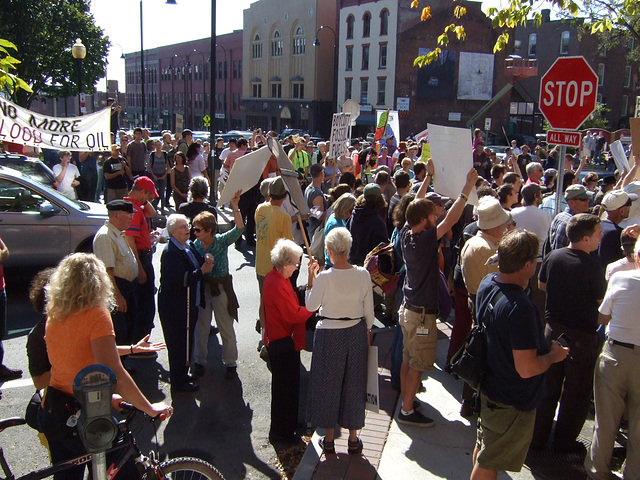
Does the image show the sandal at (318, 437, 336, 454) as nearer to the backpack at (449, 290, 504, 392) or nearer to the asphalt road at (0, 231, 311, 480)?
the asphalt road at (0, 231, 311, 480)

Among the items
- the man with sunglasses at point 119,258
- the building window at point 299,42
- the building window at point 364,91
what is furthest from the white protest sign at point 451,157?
the building window at point 299,42

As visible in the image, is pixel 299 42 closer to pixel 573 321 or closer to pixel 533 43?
pixel 533 43

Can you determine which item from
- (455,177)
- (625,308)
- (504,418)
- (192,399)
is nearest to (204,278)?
(192,399)

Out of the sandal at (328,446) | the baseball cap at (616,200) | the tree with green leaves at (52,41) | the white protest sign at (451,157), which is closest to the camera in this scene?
the sandal at (328,446)

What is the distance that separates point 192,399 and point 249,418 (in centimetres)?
66

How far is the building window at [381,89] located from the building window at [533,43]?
17.9m

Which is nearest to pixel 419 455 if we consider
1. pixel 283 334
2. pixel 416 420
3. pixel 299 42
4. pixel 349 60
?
pixel 416 420

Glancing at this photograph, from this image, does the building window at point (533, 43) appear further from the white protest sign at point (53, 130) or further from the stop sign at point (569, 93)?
the stop sign at point (569, 93)

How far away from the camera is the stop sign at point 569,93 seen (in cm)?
607

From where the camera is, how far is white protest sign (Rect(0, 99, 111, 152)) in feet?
30.1

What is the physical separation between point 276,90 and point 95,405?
6539cm

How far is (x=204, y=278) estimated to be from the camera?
19.6ft

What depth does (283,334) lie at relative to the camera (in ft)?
15.4

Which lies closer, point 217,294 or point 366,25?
point 217,294
